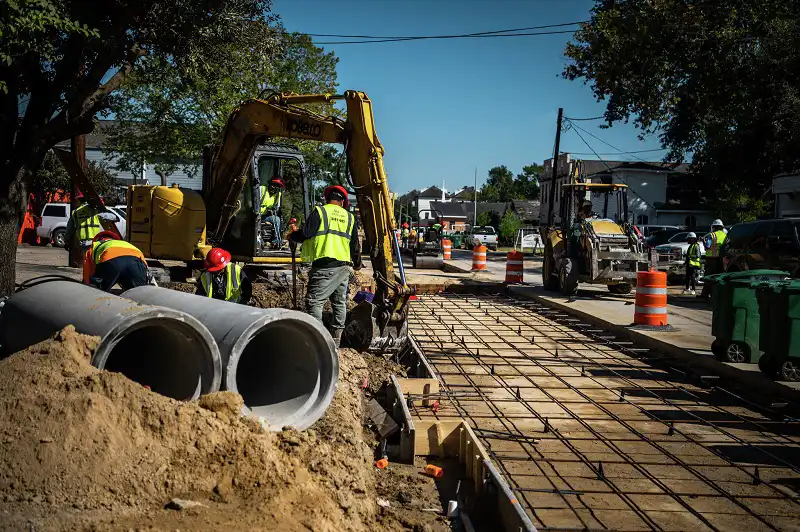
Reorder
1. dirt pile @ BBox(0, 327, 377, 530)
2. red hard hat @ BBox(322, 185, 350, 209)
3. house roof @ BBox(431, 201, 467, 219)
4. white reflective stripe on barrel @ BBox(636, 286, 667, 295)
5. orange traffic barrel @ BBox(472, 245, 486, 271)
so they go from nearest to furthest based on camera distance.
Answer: dirt pile @ BBox(0, 327, 377, 530)
red hard hat @ BBox(322, 185, 350, 209)
white reflective stripe on barrel @ BBox(636, 286, 667, 295)
orange traffic barrel @ BBox(472, 245, 486, 271)
house roof @ BBox(431, 201, 467, 219)

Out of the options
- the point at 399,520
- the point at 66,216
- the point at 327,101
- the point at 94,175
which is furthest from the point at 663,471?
the point at 94,175

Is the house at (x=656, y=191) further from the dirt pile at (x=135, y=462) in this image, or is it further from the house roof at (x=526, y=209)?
the dirt pile at (x=135, y=462)

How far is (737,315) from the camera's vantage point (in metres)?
9.74

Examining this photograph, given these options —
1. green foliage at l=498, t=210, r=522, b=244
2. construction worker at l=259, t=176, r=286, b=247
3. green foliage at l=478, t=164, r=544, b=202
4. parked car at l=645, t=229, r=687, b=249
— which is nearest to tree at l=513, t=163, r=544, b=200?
green foliage at l=478, t=164, r=544, b=202

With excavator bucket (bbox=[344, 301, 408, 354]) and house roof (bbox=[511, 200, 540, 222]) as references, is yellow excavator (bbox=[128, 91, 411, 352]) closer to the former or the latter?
excavator bucket (bbox=[344, 301, 408, 354])

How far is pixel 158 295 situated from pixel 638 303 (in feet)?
28.4

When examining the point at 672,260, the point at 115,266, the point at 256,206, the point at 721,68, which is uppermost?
→ the point at 721,68

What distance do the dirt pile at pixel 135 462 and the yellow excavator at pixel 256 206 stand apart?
439 centimetres

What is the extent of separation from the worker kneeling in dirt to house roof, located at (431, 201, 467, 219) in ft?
314

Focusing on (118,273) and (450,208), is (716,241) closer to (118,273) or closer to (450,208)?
(118,273)

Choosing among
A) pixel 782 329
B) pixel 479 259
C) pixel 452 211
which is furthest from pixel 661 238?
pixel 452 211

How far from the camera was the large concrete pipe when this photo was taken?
17.5ft

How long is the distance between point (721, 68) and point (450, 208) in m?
84.2

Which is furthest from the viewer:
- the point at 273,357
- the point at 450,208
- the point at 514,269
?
the point at 450,208
